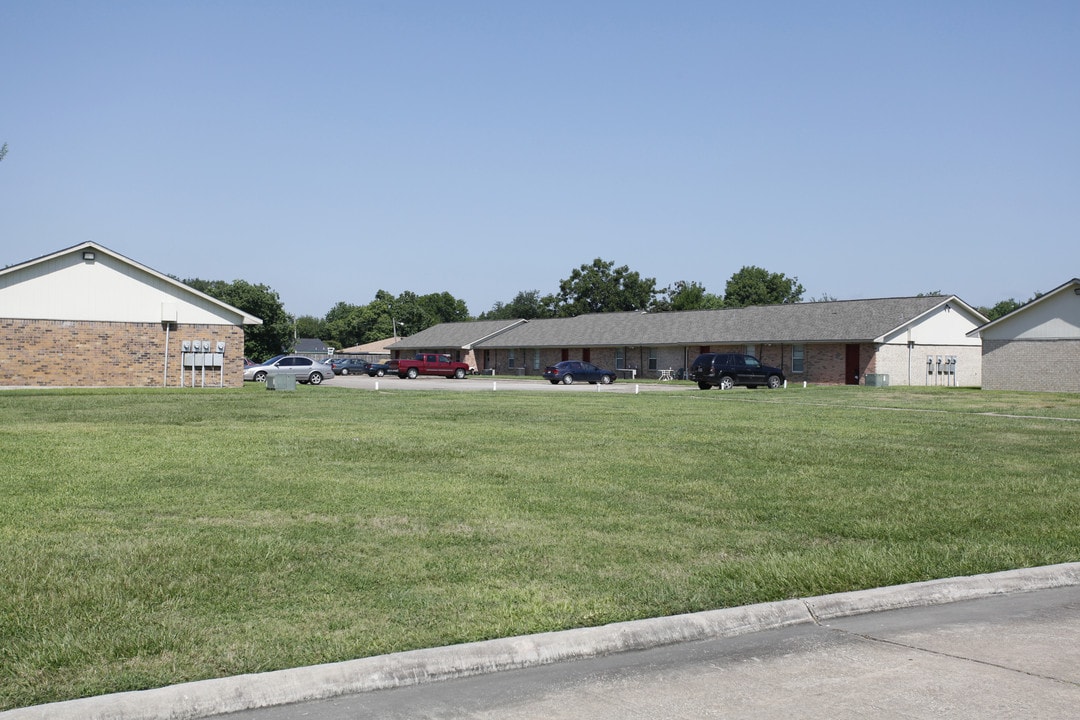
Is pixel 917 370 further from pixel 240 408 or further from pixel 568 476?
pixel 568 476

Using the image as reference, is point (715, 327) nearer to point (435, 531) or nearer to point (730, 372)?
point (730, 372)

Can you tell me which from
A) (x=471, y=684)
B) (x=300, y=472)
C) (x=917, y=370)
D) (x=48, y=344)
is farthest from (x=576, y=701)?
(x=917, y=370)

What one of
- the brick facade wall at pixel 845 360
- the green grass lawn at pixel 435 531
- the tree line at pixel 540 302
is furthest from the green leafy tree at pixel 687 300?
the green grass lawn at pixel 435 531

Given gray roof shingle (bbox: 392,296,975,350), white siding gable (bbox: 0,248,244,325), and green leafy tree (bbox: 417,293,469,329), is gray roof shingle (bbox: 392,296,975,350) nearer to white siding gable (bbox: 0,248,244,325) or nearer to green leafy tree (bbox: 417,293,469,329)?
white siding gable (bbox: 0,248,244,325)

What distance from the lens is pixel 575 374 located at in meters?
57.9

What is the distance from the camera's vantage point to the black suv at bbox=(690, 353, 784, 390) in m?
45.2

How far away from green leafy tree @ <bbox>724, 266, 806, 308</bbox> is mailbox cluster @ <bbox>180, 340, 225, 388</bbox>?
8898 centimetres

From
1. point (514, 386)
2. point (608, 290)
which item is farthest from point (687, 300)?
point (514, 386)

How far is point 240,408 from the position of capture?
82.9 ft

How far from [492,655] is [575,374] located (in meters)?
52.4

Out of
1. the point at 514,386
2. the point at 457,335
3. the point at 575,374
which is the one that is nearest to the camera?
the point at 514,386

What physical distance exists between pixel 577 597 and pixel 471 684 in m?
1.52

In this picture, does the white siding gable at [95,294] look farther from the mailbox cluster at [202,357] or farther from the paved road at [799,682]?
the paved road at [799,682]

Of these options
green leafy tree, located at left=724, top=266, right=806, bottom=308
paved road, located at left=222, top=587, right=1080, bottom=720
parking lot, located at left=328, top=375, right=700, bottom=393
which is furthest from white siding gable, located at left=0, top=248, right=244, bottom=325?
green leafy tree, located at left=724, top=266, right=806, bottom=308
